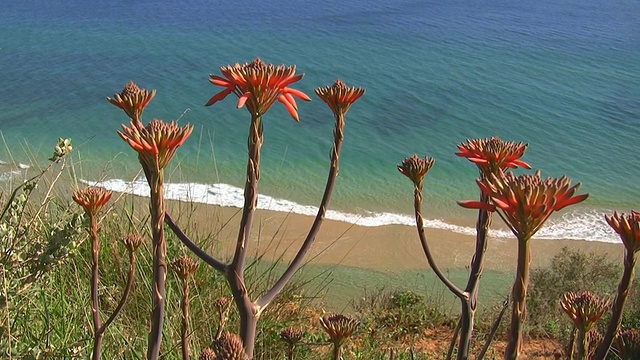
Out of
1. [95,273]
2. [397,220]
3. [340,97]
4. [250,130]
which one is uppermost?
[397,220]

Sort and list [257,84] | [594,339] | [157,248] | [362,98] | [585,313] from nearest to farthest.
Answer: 1. [157,248]
2. [257,84]
3. [585,313]
4. [594,339]
5. [362,98]

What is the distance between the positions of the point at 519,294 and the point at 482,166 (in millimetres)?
574

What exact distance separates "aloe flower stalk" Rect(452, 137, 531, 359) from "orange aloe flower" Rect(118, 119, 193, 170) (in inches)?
24.5

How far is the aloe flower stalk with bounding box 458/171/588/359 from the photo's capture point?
1.02m

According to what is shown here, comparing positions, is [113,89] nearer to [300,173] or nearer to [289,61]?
[289,61]

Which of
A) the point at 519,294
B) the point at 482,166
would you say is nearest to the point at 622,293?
the point at 519,294

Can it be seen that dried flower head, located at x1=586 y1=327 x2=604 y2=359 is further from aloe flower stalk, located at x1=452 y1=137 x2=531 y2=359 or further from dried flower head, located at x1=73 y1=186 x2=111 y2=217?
dried flower head, located at x1=73 y1=186 x2=111 y2=217

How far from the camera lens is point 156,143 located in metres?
1.22

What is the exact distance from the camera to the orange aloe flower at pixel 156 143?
3.96 feet

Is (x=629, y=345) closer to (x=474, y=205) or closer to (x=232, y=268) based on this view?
(x=474, y=205)

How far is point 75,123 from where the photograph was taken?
1584cm

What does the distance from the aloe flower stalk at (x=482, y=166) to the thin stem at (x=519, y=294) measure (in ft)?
1.33

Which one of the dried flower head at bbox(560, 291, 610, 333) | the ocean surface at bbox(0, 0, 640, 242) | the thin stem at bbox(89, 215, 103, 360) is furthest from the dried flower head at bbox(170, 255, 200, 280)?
the ocean surface at bbox(0, 0, 640, 242)

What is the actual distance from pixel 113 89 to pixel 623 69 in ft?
49.2
